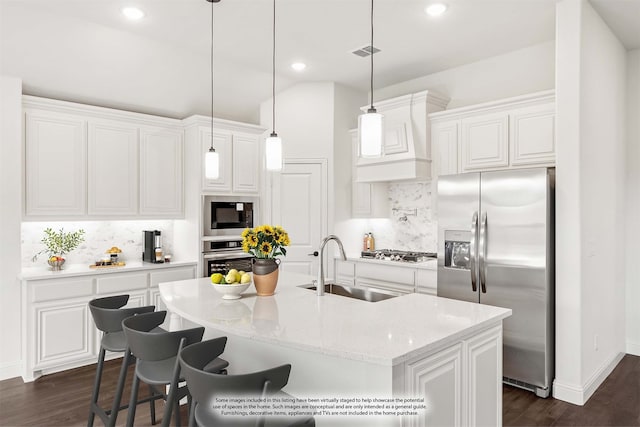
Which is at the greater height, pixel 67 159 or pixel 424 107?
pixel 424 107

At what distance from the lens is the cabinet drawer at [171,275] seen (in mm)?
4433

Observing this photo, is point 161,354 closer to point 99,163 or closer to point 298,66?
point 99,163

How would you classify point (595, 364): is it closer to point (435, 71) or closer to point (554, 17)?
point (554, 17)

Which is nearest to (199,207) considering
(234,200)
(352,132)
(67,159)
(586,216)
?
(234,200)

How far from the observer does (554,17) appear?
3.53 meters

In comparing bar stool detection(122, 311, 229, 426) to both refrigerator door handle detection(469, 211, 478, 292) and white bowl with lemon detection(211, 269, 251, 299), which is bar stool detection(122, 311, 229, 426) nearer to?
white bowl with lemon detection(211, 269, 251, 299)

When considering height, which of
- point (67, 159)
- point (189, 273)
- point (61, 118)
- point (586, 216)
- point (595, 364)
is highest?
point (61, 118)

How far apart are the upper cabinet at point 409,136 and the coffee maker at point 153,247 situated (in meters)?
2.59

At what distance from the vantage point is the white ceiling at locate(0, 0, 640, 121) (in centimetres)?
341

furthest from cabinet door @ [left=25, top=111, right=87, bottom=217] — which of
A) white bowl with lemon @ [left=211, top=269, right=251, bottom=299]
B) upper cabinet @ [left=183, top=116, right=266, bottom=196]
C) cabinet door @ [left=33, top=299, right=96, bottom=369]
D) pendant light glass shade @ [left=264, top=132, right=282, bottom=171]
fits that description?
pendant light glass shade @ [left=264, top=132, right=282, bottom=171]

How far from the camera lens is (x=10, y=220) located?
3.73m

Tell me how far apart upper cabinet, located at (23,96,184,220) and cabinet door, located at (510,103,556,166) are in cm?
358

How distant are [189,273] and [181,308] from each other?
2.32m

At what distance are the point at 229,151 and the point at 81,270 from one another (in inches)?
79.5
